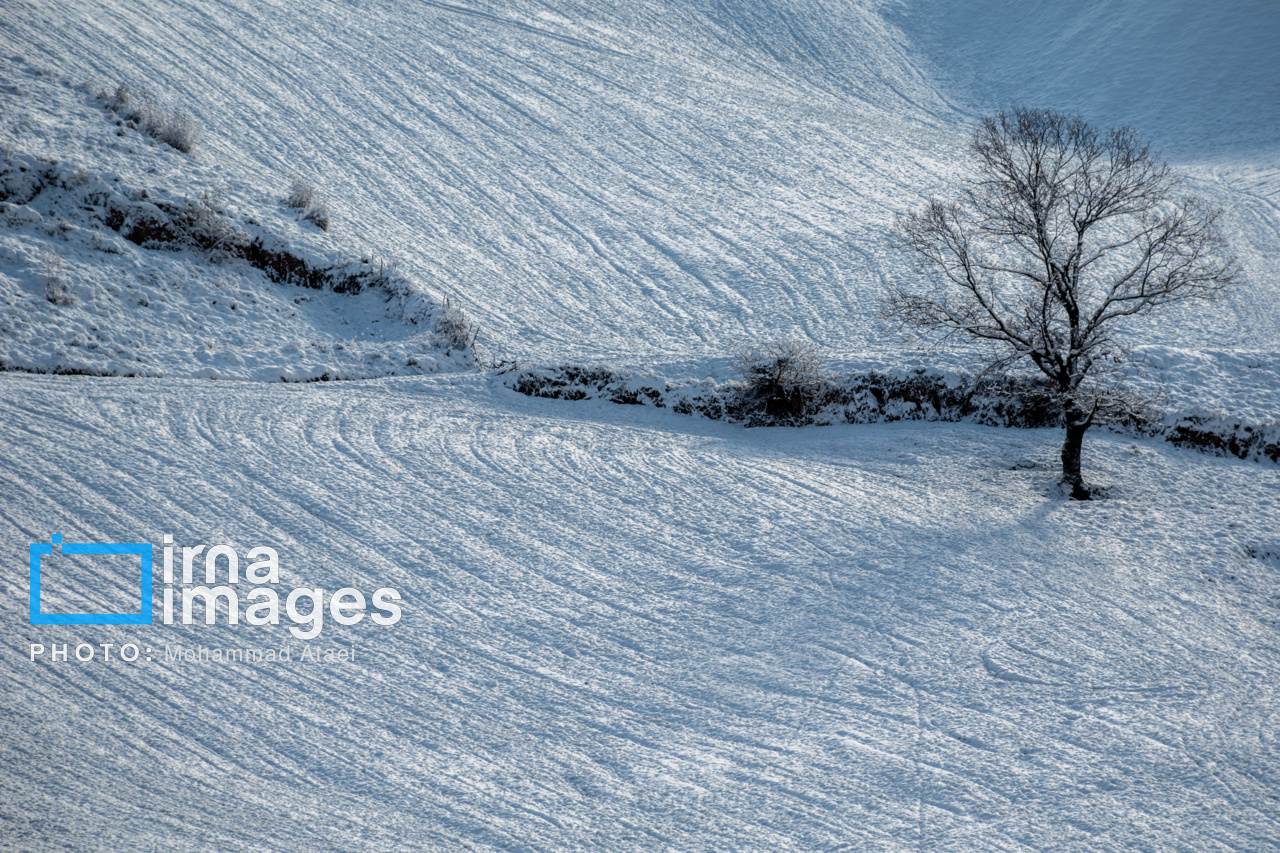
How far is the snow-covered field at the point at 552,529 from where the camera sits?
22.3 feet

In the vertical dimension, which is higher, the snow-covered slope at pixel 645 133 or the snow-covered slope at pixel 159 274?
the snow-covered slope at pixel 645 133

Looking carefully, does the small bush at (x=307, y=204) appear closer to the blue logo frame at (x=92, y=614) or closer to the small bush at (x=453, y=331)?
the small bush at (x=453, y=331)

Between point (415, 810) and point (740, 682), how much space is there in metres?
3.35

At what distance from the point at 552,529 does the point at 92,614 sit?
4.95 metres

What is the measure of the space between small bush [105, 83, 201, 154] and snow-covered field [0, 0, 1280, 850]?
0.46 m

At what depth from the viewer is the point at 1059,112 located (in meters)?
34.3

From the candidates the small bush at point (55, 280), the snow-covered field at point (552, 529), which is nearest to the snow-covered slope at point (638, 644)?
the snow-covered field at point (552, 529)

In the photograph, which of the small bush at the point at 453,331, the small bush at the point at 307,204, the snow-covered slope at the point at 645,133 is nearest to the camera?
the small bush at the point at 453,331

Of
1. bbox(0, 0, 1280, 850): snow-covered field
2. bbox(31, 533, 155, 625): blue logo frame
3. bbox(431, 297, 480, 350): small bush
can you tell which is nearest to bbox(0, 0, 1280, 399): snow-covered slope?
bbox(0, 0, 1280, 850): snow-covered field

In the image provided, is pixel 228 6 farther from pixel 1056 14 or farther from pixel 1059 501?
pixel 1056 14

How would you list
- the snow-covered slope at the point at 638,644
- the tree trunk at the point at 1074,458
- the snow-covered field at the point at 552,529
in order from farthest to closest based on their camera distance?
the tree trunk at the point at 1074,458
the snow-covered field at the point at 552,529
the snow-covered slope at the point at 638,644

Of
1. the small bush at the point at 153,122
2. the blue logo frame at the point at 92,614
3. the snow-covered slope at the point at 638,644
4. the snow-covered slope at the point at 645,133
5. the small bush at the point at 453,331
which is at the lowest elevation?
the blue logo frame at the point at 92,614

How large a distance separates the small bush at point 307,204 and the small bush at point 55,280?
4.93 meters

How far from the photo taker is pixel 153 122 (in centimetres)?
1744
